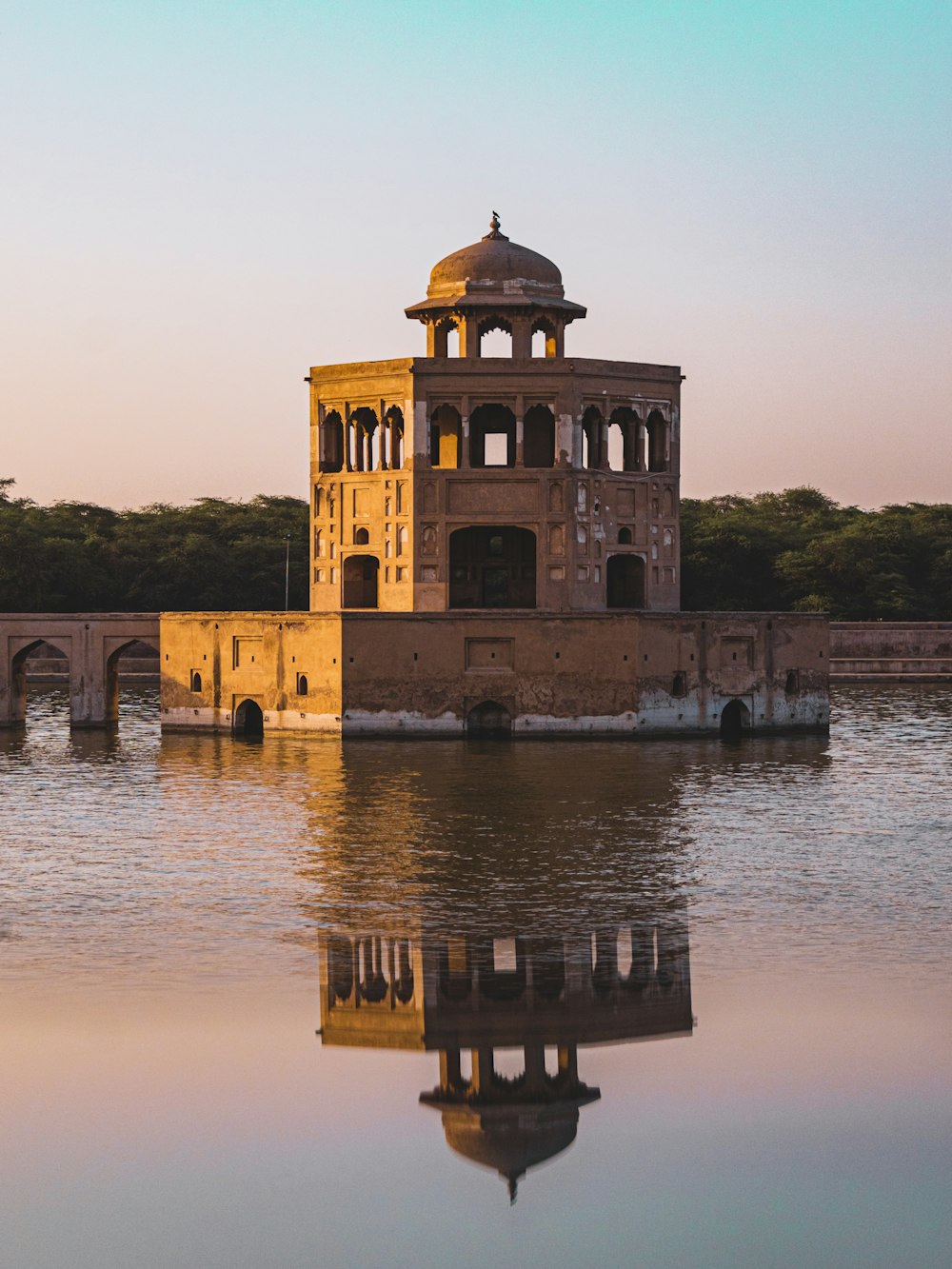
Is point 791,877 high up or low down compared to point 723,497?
down

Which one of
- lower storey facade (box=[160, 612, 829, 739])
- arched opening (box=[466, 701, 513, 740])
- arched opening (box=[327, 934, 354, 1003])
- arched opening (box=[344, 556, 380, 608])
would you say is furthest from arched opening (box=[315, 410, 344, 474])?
arched opening (box=[327, 934, 354, 1003])

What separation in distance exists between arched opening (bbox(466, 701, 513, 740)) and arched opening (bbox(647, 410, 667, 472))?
280 inches

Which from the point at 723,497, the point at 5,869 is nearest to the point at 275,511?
the point at 723,497

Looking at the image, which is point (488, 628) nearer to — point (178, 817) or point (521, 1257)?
point (178, 817)

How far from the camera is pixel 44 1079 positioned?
409 inches

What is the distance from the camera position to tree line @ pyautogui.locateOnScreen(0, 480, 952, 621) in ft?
185

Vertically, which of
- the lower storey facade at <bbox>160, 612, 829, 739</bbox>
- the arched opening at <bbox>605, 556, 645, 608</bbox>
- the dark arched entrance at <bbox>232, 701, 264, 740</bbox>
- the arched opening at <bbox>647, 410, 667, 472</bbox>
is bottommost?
the dark arched entrance at <bbox>232, 701, 264, 740</bbox>

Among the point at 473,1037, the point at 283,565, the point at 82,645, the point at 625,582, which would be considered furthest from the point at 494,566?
the point at 473,1037

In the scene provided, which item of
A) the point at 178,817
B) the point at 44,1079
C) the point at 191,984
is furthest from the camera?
the point at 178,817

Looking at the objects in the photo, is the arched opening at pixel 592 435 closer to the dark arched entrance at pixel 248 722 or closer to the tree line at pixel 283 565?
the dark arched entrance at pixel 248 722

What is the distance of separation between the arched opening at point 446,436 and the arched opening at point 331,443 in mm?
1973

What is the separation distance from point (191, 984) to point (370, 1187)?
4369mm

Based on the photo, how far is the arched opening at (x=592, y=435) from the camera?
3591 cm

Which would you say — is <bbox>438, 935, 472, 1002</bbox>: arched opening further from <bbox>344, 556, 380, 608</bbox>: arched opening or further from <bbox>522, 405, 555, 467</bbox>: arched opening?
<bbox>522, 405, 555, 467</bbox>: arched opening
